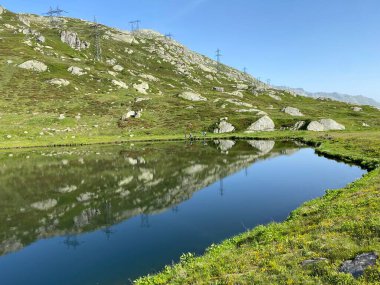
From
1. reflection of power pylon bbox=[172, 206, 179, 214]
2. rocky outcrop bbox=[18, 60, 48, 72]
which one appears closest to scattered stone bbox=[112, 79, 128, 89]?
rocky outcrop bbox=[18, 60, 48, 72]

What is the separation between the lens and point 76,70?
562 ft

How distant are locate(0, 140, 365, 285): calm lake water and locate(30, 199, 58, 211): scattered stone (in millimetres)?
124

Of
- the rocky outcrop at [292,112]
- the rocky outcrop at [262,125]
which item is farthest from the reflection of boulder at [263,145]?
the rocky outcrop at [292,112]

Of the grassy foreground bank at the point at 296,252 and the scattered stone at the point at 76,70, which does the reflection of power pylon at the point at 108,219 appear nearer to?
the grassy foreground bank at the point at 296,252

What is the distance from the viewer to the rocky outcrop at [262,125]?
389 feet

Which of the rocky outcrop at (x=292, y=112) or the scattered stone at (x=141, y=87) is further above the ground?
the scattered stone at (x=141, y=87)

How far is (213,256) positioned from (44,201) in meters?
29.1

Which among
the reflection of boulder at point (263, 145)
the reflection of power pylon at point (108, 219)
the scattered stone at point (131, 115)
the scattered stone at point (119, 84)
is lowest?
the reflection of power pylon at point (108, 219)

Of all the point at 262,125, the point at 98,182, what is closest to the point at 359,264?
the point at 98,182

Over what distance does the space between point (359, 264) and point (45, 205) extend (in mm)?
35978

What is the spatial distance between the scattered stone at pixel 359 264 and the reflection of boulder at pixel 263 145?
63.0 metres

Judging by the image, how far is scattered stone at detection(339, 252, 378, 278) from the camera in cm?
1366

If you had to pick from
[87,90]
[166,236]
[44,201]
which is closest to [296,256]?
[166,236]

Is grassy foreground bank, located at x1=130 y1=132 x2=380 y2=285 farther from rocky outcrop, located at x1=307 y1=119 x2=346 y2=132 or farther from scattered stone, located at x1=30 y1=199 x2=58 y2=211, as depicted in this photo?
rocky outcrop, located at x1=307 y1=119 x2=346 y2=132
